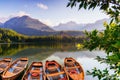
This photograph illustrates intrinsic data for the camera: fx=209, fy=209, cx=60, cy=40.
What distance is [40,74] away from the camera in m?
29.4

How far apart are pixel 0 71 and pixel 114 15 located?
30.2 metres

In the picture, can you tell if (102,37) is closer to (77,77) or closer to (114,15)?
(114,15)

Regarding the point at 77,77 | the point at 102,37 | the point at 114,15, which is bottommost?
the point at 77,77

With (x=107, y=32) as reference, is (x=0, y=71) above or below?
below

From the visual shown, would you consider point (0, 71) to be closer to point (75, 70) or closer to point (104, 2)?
point (75, 70)

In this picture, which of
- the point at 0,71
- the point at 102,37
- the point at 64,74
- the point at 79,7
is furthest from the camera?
the point at 0,71

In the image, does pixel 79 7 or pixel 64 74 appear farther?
pixel 64 74

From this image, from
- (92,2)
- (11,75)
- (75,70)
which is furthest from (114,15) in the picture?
(75,70)

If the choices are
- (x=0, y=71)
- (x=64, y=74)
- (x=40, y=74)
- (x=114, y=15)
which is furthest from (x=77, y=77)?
(x=114, y=15)

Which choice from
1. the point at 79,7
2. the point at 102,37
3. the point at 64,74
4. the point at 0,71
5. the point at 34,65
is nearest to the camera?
the point at 79,7

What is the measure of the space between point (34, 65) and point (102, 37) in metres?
32.6

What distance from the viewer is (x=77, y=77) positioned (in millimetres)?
28938

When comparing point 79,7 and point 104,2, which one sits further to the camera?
point 104,2

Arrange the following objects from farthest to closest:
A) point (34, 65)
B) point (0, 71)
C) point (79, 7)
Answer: point (34, 65) < point (0, 71) < point (79, 7)
